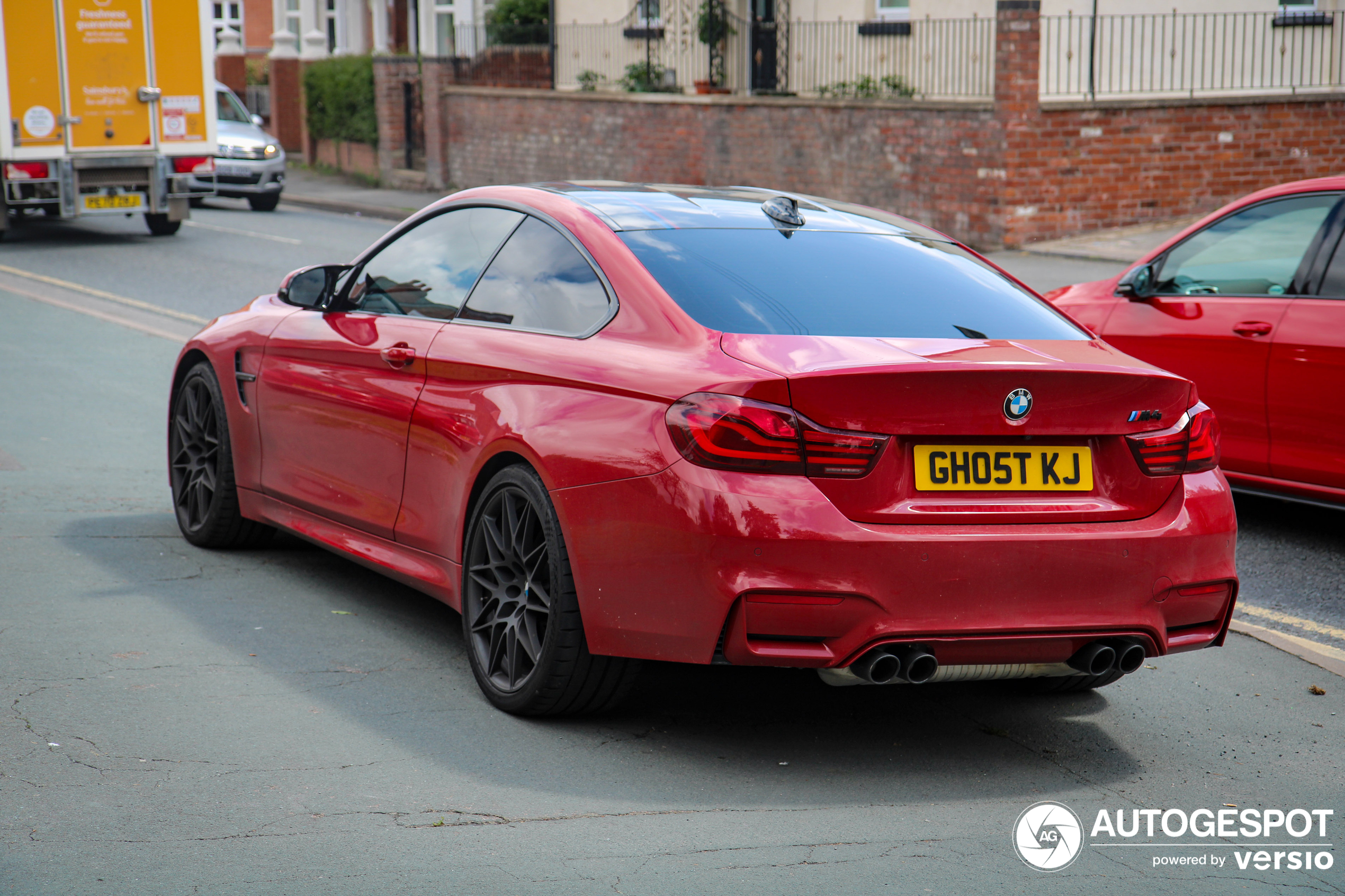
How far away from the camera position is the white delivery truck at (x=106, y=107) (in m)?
17.9

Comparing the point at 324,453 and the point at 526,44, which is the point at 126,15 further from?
the point at 324,453

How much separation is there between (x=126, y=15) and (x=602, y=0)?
37.6ft

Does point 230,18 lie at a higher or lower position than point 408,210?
higher

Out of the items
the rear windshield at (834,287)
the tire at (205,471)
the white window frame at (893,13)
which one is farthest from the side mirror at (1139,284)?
the white window frame at (893,13)

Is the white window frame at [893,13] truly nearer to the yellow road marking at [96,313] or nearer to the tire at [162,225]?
the tire at [162,225]

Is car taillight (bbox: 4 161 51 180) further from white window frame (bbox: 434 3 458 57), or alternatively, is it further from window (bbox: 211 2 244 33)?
window (bbox: 211 2 244 33)

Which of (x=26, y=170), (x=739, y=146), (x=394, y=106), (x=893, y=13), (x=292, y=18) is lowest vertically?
(x=26, y=170)

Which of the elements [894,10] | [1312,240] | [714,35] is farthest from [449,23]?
[1312,240]

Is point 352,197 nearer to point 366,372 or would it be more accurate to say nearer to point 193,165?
point 193,165

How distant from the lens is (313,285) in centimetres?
575

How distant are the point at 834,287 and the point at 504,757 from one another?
1.59 m

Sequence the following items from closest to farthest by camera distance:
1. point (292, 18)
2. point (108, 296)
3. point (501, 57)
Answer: point (108, 296), point (501, 57), point (292, 18)

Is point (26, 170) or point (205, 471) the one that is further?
point (26, 170)
